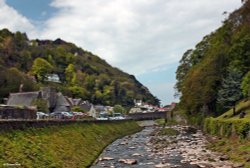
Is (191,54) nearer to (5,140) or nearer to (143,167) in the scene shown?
(143,167)

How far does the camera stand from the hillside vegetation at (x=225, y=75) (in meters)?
67.1

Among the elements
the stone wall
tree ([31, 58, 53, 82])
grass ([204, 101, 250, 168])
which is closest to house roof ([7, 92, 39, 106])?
the stone wall

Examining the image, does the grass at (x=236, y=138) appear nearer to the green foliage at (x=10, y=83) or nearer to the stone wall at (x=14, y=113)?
the stone wall at (x=14, y=113)

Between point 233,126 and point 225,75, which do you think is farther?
point 225,75

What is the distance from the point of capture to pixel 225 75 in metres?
76.1

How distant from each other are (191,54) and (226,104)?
49.1 metres

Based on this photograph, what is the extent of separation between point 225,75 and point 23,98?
184ft

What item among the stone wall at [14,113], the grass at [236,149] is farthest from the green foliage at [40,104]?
the grass at [236,149]

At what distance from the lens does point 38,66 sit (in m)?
194

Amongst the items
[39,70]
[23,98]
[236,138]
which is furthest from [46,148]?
[39,70]

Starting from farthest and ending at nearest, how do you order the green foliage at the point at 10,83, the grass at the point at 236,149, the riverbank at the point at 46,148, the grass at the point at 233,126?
the green foliage at the point at 10,83 < the grass at the point at 233,126 < the grass at the point at 236,149 < the riverbank at the point at 46,148

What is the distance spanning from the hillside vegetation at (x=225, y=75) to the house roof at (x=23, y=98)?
41.2 m

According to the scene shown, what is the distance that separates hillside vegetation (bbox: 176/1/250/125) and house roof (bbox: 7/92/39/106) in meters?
41.2

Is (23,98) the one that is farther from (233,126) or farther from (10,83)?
(233,126)
